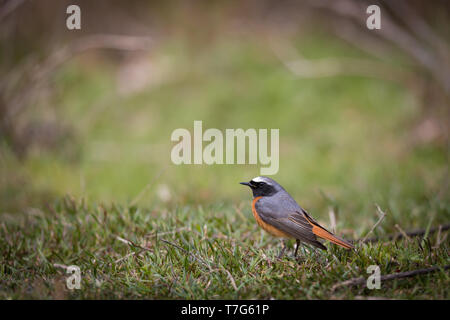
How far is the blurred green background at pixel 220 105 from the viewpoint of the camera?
17.7 feet

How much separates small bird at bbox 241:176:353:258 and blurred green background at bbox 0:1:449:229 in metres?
1.45

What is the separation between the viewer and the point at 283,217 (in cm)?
279

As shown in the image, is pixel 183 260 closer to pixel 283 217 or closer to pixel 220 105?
pixel 283 217

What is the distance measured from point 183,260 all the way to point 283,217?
0.77 meters

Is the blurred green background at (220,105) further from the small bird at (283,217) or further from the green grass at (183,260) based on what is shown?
the small bird at (283,217)

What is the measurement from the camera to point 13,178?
5352mm

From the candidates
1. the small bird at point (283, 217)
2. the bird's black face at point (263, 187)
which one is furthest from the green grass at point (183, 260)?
the bird's black face at point (263, 187)

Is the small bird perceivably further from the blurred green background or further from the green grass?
the blurred green background

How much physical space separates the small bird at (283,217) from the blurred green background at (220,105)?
145cm

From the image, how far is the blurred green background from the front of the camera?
5402 mm

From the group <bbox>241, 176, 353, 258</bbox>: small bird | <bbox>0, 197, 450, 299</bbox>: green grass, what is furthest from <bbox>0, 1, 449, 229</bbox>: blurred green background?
<bbox>241, 176, 353, 258</bbox>: small bird

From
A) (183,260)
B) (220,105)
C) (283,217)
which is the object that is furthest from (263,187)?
(220,105)

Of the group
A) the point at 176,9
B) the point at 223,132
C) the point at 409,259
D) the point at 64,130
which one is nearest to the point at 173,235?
the point at 409,259

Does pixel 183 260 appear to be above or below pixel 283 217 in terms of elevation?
below
